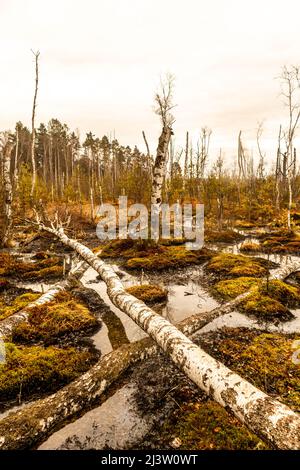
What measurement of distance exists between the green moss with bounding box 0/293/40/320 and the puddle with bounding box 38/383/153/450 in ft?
11.3

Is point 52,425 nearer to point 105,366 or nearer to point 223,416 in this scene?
point 105,366

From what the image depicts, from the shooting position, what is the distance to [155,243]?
12281 mm

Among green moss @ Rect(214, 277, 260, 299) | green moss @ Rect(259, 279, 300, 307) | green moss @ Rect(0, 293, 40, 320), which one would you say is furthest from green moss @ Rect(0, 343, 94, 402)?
green moss @ Rect(259, 279, 300, 307)

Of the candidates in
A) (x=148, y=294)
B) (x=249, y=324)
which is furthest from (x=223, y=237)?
(x=249, y=324)

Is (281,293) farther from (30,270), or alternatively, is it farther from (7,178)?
(7,178)

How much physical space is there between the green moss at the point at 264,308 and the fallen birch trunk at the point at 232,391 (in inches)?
107

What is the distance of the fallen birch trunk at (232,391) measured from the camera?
7.95 ft

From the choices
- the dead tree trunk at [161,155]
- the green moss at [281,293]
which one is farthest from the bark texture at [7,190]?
the green moss at [281,293]

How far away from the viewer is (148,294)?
7145 mm

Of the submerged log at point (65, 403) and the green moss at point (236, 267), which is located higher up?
the green moss at point (236, 267)

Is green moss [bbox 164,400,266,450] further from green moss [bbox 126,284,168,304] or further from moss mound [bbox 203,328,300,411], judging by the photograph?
green moss [bbox 126,284,168,304]

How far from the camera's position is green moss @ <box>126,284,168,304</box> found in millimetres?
7027

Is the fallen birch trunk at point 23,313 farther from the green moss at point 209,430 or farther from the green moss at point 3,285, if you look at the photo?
the green moss at point 209,430
